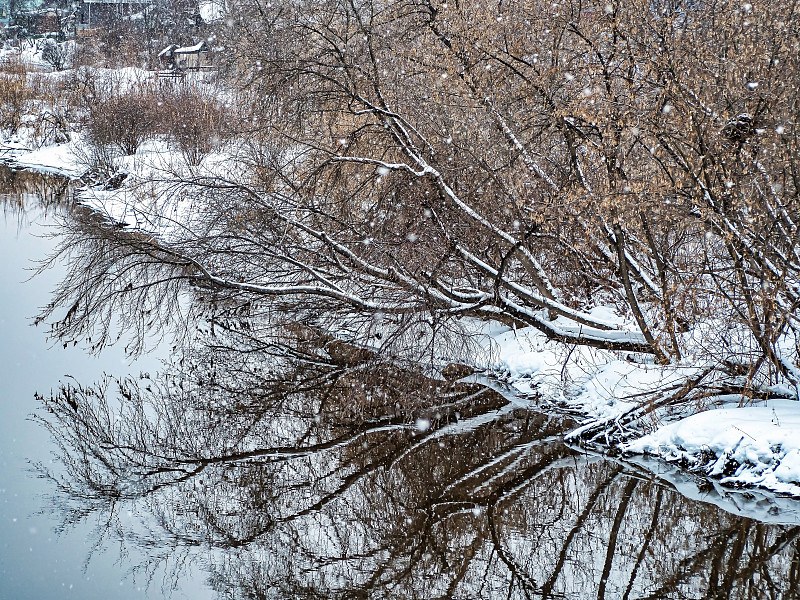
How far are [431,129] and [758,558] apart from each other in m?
6.03

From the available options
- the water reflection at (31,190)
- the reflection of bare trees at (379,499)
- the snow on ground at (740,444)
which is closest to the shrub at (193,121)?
the water reflection at (31,190)

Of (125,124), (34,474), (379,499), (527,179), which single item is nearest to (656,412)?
(379,499)

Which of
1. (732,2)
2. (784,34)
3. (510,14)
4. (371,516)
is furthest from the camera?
(510,14)

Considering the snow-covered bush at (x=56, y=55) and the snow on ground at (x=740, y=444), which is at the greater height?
the snow-covered bush at (x=56, y=55)

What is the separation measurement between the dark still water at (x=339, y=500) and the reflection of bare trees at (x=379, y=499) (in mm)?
19

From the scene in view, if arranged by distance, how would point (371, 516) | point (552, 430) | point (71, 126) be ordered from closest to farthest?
point (371, 516) → point (552, 430) → point (71, 126)

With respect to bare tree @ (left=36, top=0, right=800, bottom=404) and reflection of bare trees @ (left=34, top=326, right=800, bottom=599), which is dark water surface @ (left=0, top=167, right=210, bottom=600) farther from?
bare tree @ (left=36, top=0, right=800, bottom=404)

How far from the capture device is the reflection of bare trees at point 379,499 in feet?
18.5

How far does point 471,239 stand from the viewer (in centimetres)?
985

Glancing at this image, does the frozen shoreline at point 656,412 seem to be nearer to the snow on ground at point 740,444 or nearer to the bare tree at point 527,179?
the snow on ground at point 740,444

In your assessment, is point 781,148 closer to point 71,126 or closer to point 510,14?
point 510,14

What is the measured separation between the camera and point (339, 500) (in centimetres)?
670

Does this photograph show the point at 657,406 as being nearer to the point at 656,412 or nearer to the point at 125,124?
the point at 656,412

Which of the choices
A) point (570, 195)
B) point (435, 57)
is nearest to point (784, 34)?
point (570, 195)
